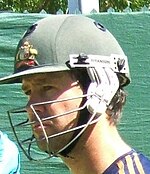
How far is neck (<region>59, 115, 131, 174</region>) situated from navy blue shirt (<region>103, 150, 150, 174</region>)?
2 centimetres

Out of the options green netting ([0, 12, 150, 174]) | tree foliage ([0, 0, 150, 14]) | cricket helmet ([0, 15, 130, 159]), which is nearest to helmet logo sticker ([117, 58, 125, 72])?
cricket helmet ([0, 15, 130, 159])

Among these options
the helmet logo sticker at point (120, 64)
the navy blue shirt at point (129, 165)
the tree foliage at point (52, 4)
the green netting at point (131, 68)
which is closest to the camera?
the navy blue shirt at point (129, 165)

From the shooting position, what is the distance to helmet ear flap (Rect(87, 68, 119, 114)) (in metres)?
2.66

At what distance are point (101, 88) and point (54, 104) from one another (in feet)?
0.66

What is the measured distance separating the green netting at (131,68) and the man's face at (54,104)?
11.5 ft

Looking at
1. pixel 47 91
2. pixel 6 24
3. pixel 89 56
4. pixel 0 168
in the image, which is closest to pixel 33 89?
pixel 47 91

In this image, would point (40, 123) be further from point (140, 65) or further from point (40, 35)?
point (140, 65)

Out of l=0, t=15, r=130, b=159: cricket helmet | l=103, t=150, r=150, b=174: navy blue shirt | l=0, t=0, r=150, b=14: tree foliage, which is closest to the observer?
l=103, t=150, r=150, b=174: navy blue shirt

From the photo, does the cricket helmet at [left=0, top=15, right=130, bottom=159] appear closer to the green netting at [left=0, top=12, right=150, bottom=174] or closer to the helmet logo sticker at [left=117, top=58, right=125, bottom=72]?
the helmet logo sticker at [left=117, top=58, right=125, bottom=72]

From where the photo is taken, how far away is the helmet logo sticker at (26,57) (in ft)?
8.77

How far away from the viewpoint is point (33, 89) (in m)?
2.66

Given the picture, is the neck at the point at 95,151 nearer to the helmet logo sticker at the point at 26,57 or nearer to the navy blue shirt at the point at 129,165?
the navy blue shirt at the point at 129,165

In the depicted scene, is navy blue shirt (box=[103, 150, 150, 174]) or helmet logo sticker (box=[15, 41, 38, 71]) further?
helmet logo sticker (box=[15, 41, 38, 71])

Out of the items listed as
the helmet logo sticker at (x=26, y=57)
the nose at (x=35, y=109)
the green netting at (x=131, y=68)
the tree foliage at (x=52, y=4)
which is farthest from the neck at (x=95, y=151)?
the tree foliage at (x=52, y=4)
